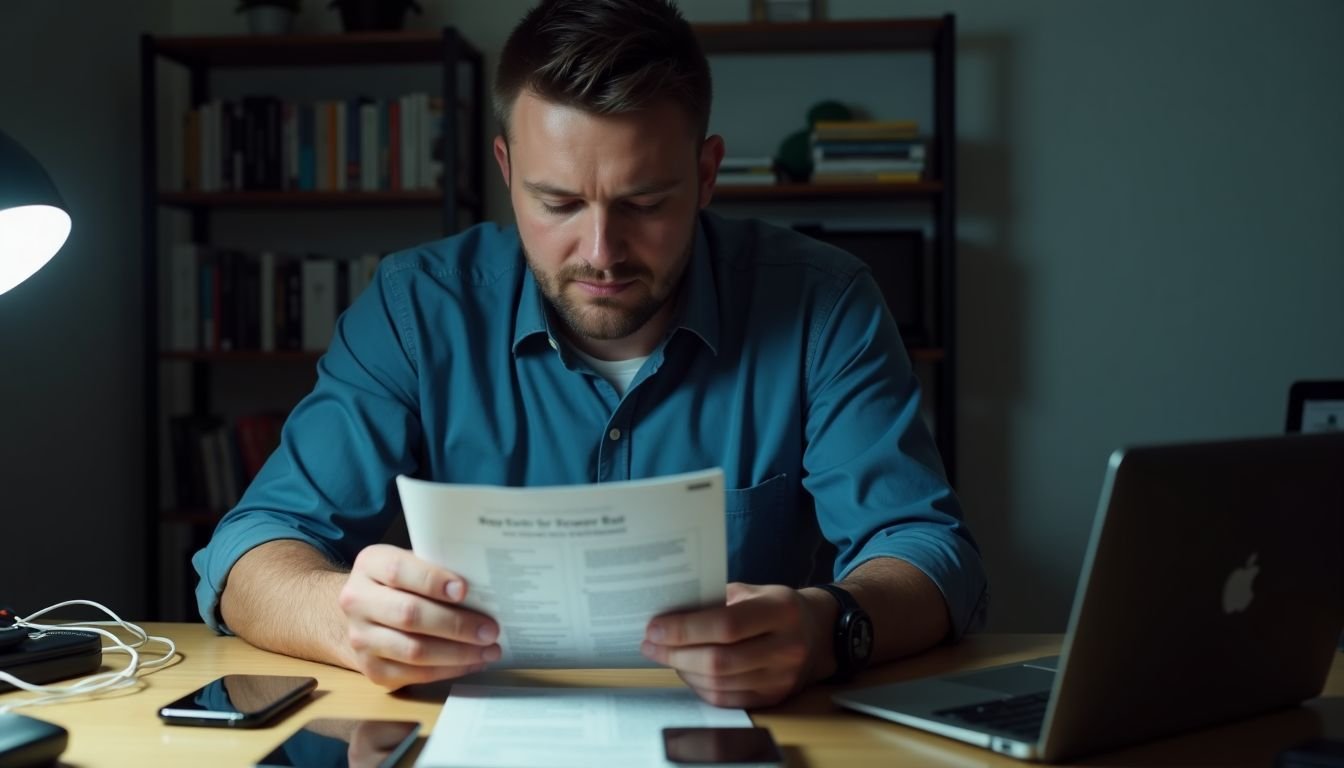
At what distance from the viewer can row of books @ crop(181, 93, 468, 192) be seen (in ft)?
9.80

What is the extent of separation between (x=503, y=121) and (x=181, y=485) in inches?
78.8

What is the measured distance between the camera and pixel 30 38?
260 centimetres

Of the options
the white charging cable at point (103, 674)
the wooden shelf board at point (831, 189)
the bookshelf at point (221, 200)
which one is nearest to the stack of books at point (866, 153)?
the wooden shelf board at point (831, 189)

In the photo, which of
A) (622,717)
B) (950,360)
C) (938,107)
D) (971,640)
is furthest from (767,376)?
(938,107)

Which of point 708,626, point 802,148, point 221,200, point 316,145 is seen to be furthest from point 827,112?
point 708,626

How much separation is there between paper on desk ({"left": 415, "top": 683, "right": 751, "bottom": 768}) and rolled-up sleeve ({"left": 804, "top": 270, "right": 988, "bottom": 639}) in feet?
1.18

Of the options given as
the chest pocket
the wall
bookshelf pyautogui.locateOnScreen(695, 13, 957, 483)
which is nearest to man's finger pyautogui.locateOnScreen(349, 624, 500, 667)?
the chest pocket

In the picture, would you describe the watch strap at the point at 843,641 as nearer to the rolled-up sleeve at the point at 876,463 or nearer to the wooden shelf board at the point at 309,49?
the rolled-up sleeve at the point at 876,463

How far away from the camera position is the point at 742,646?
3.04 feet

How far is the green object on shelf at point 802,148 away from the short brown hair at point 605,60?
1626mm

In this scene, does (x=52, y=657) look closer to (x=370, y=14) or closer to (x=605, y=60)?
(x=605, y=60)

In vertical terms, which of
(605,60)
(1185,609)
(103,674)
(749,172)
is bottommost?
(103,674)

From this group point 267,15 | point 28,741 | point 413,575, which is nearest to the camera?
point 28,741

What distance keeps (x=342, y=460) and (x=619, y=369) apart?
1.16 ft
